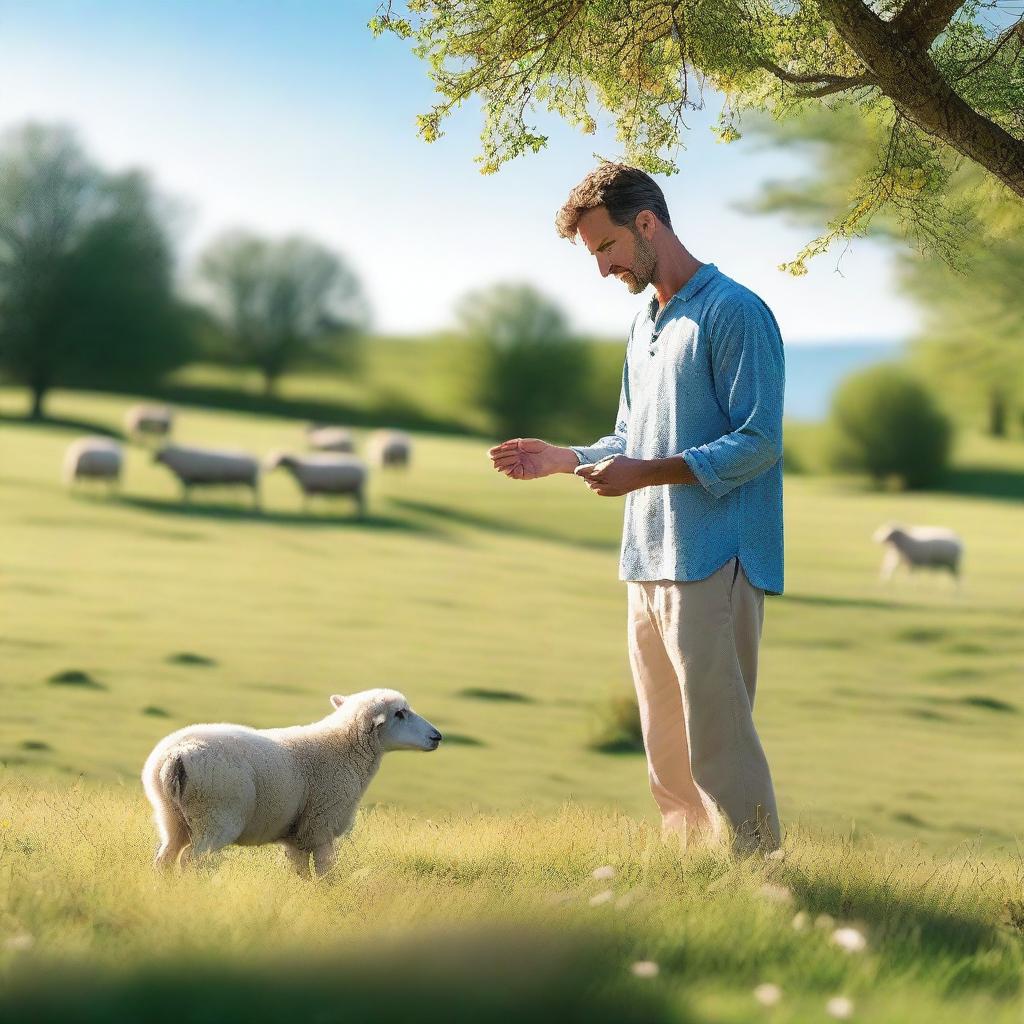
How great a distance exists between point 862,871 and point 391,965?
2274 mm

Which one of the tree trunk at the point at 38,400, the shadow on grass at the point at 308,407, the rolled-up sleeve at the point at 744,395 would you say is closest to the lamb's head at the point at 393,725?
the rolled-up sleeve at the point at 744,395

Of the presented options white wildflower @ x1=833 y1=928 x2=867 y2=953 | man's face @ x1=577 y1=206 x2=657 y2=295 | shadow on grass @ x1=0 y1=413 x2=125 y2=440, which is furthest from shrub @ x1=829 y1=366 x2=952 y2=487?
white wildflower @ x1=833 y1=928 x2=867 y2=953

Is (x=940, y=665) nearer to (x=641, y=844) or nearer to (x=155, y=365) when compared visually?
(x=641, y=844)

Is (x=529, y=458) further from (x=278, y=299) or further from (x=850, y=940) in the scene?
(x=278, y=299)

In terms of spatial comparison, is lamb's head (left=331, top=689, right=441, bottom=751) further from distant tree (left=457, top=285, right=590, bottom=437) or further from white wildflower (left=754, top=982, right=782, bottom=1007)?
distant tree (left=457, top=285, right=590, bottom=437)

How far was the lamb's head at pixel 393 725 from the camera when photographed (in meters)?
5.01

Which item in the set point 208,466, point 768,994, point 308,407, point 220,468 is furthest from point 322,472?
point 308,407

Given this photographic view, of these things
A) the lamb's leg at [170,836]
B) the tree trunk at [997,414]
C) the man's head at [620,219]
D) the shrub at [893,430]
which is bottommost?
the lamb's leg at [170,836]

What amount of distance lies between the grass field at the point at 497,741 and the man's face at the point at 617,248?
2.06 metres

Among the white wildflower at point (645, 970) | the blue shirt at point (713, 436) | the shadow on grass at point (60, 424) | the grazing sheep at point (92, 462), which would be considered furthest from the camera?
the shadow on grass at point (60, 424)

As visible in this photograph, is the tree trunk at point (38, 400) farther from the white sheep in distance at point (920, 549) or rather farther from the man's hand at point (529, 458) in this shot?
the man's hand at point (529, 458)

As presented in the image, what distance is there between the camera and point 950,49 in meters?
5.79

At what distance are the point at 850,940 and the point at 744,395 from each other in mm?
1727

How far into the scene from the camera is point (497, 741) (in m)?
10.3
